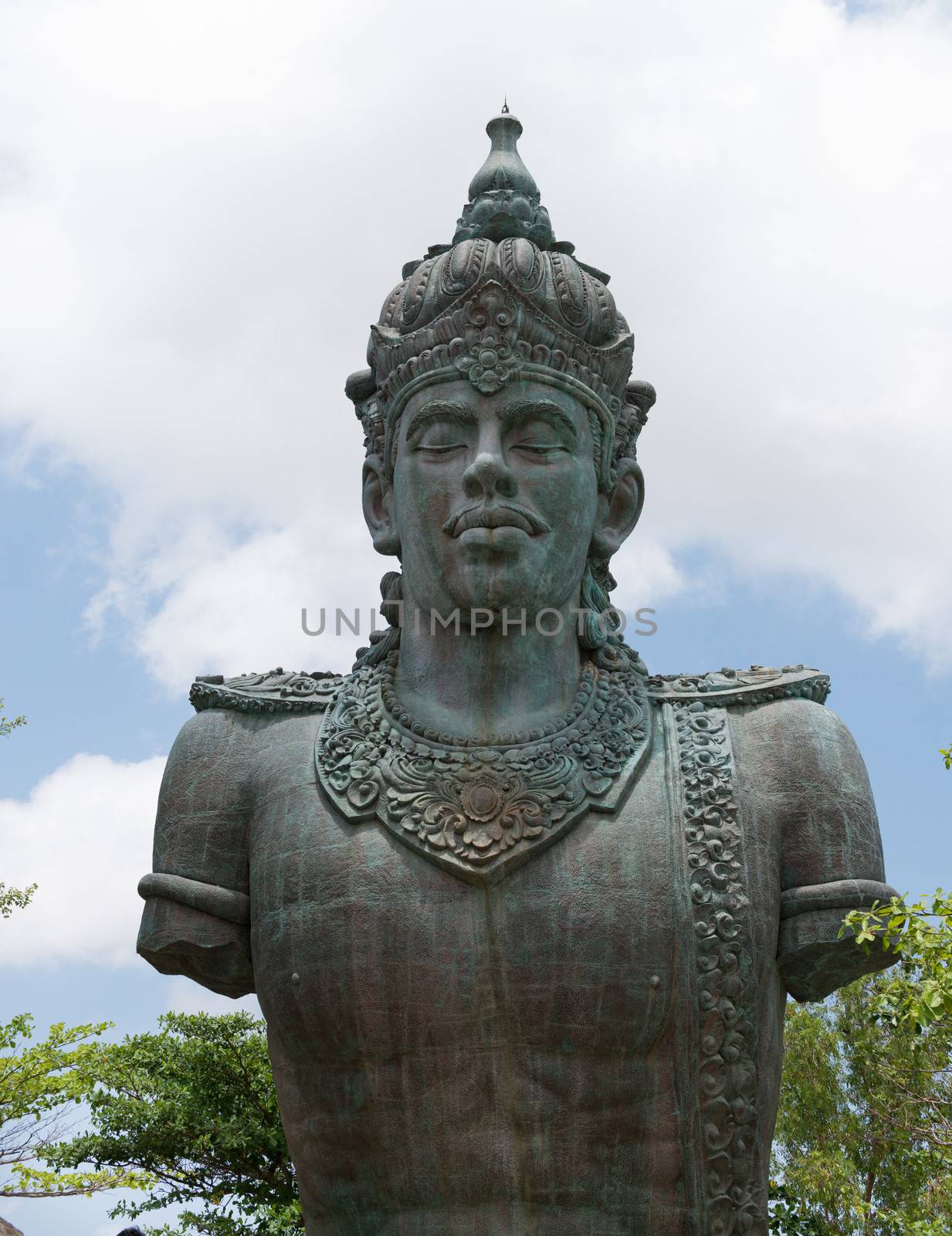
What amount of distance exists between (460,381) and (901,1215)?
18.2m

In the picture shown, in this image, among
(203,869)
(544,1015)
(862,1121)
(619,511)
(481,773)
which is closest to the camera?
(544,1015)

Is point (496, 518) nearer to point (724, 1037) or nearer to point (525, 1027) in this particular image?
point (525, 1027)

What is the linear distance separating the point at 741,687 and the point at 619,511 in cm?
97

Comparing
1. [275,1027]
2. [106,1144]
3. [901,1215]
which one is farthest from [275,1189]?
[275,1027]

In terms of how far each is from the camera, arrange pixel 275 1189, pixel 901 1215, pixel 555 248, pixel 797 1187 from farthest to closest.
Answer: pixel 797 1187, pixel 901 1215, pixel 275 1189, pixel 555 248

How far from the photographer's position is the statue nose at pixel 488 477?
19.4ft

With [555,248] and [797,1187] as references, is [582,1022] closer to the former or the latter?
[555,248]

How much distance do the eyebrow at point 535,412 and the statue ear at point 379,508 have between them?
2.36 feet

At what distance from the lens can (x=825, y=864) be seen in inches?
230

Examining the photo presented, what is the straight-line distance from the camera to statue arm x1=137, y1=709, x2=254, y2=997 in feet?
19.6

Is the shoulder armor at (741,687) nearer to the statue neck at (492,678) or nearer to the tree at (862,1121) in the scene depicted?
the statue neck at (492,678)

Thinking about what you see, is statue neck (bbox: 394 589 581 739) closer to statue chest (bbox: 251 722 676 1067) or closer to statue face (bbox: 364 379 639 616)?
statue face (bbox: 364 379 639 616)

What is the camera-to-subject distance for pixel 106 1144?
19.7 metres

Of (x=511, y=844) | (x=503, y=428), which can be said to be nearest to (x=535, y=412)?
(x=503, y=428)
